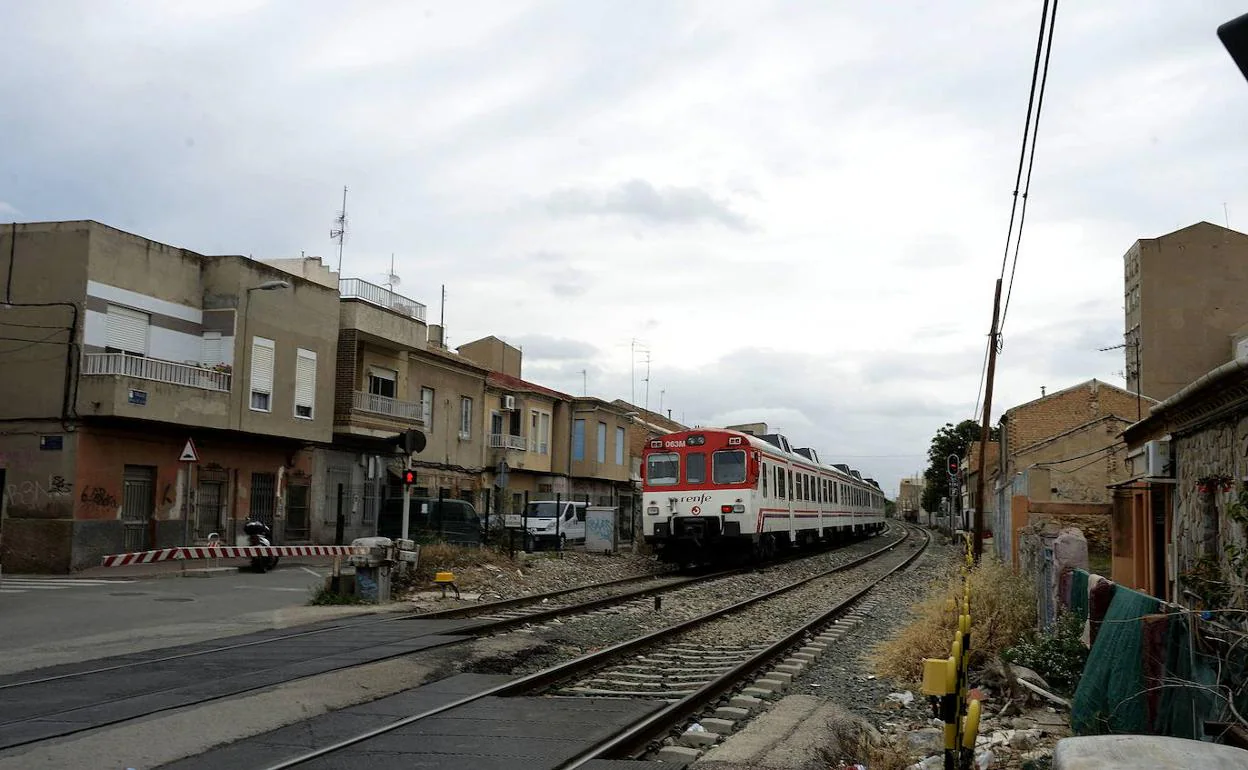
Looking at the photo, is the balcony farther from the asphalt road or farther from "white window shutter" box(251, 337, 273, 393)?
the asphalt road

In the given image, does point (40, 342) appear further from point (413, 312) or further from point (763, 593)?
point (763, 593)

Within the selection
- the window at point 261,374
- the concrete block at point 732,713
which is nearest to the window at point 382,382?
the window at point 261,374

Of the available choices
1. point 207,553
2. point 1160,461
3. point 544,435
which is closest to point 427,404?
point 544,435

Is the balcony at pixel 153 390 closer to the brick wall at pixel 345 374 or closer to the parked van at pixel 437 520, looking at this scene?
the brick wall at pixel 345 374

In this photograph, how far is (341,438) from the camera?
30.5 m

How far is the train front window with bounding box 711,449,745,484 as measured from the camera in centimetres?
2395

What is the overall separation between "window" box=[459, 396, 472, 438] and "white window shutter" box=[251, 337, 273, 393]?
33.6ft

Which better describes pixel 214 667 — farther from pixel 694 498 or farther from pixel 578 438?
pixel 578 438

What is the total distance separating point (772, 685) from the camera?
9.76 meters

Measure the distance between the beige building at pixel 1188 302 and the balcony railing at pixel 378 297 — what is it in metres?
23.1

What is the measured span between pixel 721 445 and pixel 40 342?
47.8 ft

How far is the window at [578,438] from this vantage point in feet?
147

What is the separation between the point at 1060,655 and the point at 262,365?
2190cm

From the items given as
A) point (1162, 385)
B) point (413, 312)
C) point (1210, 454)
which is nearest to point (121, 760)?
point (1210, 454)
